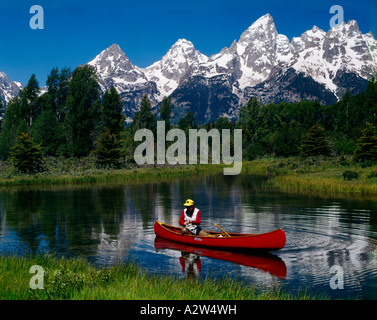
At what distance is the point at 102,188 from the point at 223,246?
32.3 metres

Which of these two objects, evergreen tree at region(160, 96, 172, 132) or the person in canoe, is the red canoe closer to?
the person in canoe

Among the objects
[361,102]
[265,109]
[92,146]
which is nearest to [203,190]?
[92,146]

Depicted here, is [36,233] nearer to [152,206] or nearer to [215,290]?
[152,206]

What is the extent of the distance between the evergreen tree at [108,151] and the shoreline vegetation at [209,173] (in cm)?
192

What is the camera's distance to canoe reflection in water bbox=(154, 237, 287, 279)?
1672 cm

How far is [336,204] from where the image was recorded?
1270 inches

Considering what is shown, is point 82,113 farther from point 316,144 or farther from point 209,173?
point 316,144

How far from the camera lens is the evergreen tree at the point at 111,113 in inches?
3359

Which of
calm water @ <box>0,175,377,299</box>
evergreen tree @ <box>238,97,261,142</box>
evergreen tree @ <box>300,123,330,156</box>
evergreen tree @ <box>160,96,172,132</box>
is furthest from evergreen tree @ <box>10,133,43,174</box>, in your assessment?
evergreen tree @ <box>238,97,261,142</box>

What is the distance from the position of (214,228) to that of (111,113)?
213ft

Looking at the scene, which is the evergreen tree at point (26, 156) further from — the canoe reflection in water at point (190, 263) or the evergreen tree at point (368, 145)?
the evergreen tree at point (368, 145)

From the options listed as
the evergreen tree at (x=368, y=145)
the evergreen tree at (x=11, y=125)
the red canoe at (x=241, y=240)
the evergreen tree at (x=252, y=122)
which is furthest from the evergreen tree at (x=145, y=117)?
the red canoe at (x=241, y=240)

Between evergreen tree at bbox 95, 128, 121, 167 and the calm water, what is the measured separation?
2715cm

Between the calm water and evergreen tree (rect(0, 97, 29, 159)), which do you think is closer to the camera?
the calm water
